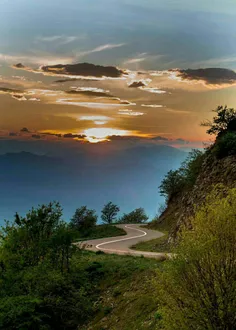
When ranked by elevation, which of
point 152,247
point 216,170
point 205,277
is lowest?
point 152,247

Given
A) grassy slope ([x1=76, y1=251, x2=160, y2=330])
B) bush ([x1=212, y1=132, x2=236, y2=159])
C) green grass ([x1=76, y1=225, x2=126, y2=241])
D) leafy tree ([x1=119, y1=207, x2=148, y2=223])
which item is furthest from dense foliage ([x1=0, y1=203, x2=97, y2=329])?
leafy tree ([x1=119, y1=207, x2=148, y2=223])

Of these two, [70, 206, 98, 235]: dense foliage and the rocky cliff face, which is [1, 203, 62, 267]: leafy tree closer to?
the rocky cliff face

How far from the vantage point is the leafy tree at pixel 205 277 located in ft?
41.3

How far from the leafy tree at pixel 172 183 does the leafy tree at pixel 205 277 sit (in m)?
57.9

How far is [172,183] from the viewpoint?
72.7 metres

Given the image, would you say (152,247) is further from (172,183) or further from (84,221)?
(84,221)

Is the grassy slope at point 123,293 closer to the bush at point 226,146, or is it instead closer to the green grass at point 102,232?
the bush at point 226,146

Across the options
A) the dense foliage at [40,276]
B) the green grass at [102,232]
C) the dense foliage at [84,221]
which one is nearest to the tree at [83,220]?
the dense foliage at [84,221]

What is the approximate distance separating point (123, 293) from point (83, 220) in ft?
176

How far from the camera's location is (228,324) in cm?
1259

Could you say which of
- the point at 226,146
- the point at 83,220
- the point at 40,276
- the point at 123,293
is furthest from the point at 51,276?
the point at 83,220

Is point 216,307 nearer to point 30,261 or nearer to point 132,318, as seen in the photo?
point 132,318

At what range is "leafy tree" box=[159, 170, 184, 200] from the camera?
71375mm

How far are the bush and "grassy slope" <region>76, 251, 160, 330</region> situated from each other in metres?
13.4
